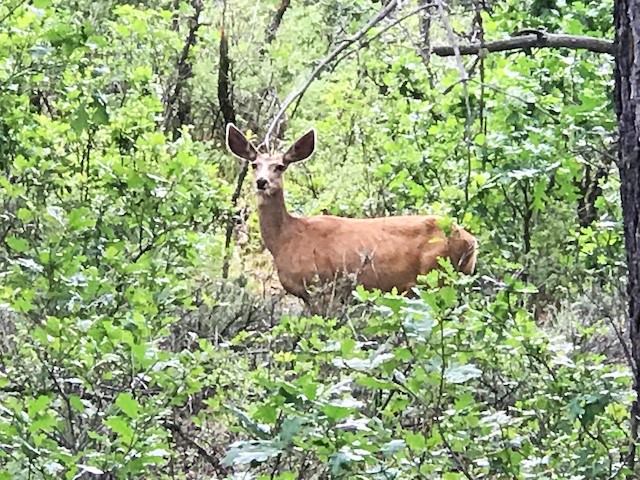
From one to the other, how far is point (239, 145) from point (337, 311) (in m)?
1.76

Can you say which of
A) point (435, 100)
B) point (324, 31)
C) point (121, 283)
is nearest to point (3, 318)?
point (121, 283)

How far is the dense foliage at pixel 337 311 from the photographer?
10.5 feet

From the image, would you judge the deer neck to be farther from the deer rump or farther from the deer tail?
the deer tail

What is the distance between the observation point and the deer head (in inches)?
332

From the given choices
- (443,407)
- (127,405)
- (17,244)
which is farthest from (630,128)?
(17,244)

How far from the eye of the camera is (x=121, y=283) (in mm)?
4754

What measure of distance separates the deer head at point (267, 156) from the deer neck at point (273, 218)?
6.1 inches

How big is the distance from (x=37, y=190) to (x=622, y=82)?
4.22 metres

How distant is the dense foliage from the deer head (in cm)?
62

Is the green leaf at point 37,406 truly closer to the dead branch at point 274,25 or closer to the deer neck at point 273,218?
the deer neck at point 273,218

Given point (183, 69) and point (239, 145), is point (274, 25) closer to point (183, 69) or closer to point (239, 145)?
point (183, 69)

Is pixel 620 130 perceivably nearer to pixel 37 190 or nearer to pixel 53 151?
pixel 37 190

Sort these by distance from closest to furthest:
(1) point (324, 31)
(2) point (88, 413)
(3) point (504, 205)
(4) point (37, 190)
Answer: (2) point (88, 413) → (4) point (37, 190) → (3) point (504, 205) → (1) point (324, 31)

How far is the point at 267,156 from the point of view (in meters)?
8.78
